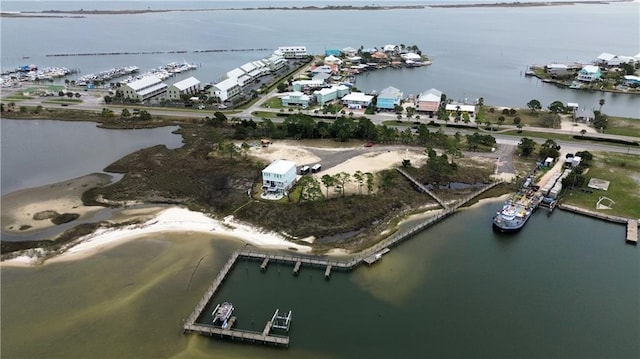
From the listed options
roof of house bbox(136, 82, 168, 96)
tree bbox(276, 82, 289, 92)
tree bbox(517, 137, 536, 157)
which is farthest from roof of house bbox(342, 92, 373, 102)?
roof of house bbox(136, 82, 168, 96)

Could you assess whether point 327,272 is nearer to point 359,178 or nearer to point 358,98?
point 359,178

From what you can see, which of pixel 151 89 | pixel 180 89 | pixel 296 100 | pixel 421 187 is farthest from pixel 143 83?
pixel 421 187

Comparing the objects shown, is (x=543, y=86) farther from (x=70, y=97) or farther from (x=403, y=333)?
(x=70, y=97)

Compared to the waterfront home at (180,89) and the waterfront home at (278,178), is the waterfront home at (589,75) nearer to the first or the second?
the waterfront home at (278,178)

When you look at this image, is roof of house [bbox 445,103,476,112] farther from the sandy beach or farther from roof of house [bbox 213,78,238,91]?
the sandy beach

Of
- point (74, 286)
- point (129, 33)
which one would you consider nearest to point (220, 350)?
point (74, 286)

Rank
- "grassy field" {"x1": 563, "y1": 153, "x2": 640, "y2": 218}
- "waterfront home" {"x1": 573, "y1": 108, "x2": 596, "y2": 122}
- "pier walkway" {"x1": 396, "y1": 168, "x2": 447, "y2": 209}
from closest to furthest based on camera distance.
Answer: "grassy field" {"x1": 563, "y1": 153, "x2": 640, "y2": 218}, "pier walkway" {"x1": 396, "y1": 168, "x2": 447, "y2": 209}, "waterfront home" {"x1": 573, "y1": 108, "x2": 596, "y2": 122}
